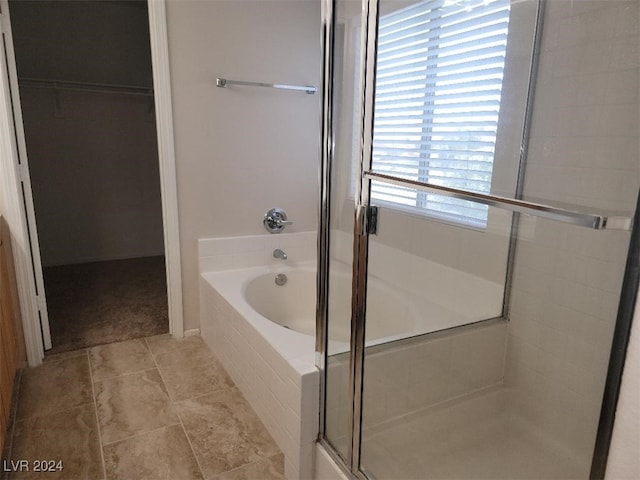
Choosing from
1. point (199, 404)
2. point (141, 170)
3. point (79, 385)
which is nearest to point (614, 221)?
point (199, 404)

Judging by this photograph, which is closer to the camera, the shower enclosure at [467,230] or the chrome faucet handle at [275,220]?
the shower enclosure at [467,230]

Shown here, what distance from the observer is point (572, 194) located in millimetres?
1469

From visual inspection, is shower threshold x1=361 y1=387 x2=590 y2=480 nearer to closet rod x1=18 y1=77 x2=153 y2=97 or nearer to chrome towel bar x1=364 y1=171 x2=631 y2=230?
chrome towel bar x1=364 y1=171 x2=631 y2=230

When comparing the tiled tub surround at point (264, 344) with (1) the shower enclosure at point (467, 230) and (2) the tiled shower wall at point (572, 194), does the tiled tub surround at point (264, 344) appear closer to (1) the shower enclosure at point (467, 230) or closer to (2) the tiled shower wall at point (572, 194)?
(1) the shower enclosure at point (467, 230)

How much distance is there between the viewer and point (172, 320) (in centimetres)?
265

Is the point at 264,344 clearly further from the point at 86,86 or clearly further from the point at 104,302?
the point at 86,86

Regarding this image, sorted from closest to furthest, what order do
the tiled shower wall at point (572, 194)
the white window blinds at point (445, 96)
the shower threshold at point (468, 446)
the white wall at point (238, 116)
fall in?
1. the tiled shower wall at point (572, 194)
2. the shower threshold at point (468, 446)
3. the white window blinds at point (445, 96)
4. the white wall at point (238, 116)

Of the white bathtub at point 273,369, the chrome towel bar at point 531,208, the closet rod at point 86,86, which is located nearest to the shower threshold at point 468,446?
the white bathtub at point 273,369

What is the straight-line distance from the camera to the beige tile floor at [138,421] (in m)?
1.62

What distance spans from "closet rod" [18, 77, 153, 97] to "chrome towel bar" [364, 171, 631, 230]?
138 inches

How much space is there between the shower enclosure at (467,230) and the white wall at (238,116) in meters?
0.95

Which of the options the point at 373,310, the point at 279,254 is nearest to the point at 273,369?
the point at 373,310

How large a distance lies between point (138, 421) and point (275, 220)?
1.37 metres

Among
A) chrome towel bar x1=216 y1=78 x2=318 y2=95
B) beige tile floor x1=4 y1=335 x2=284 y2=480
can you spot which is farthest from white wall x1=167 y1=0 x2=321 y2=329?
beige tile floor x1=4 y1=335 x2=284 y2=480
